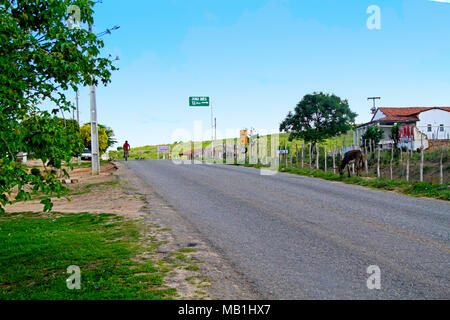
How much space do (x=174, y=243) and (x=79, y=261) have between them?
1.74 m

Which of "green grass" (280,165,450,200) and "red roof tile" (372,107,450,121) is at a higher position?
"red roof tile" (372,107,450,121)

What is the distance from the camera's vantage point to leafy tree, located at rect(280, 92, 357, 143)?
5422cm

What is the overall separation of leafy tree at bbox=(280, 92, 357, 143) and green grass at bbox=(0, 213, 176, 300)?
47.4 metres

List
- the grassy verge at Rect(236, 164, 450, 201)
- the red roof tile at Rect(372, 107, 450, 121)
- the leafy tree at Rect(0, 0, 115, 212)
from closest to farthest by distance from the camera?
the leafy tree at Rect(0, 0, 115, 212)
the grassy verge at Rect(236, 164, 450, 201)
the red roof tile at Rect(372, 107, 450, 121)

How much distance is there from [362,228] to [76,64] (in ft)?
21.8

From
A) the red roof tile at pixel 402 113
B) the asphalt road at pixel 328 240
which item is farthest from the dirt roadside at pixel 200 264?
the red roof tile at pixel 402 113

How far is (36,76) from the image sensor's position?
4996mm

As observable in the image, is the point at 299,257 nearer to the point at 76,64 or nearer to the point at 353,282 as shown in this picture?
the point at 353,282

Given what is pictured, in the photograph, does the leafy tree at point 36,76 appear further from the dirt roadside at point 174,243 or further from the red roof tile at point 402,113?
the red roof tile at point 402,113

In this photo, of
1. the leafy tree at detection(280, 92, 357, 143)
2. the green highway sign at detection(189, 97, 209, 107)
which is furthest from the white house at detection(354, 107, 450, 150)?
the green highway sign at detection(189, 97, 209, 107)

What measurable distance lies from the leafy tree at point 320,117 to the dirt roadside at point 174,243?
42.5 meters

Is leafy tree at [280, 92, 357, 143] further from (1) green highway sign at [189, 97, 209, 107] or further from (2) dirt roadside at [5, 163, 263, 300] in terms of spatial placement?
(2) dirt roadside at [5, 163, 263, 300]
